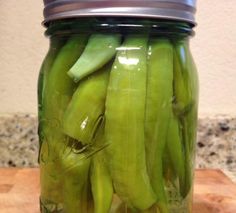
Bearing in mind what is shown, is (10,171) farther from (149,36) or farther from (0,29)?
(149,36)

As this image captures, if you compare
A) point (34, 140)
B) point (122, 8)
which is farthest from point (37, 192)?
point (122, 8)

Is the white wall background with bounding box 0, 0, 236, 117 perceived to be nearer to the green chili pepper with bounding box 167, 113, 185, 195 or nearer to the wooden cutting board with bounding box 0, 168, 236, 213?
the wooden cutting board with bounding box 0, 168, 236, 213

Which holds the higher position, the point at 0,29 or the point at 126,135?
the point at 0,29

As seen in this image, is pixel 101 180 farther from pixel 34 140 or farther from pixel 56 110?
pixel 34 140

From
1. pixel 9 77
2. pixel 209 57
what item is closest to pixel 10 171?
pixel 9 77

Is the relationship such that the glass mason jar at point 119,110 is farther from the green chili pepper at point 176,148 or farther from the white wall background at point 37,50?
the white wall background at point 37,50
